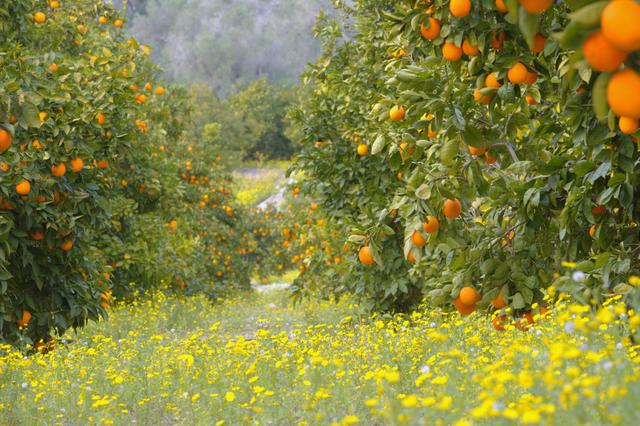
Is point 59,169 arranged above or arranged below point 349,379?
above

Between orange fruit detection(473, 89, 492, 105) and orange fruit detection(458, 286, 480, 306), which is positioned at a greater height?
orange fruit detection(473, 89, 492, 105)

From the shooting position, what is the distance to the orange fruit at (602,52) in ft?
5.28

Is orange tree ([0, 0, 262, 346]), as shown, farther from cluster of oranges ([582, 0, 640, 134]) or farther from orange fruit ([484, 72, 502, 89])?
cluster of oranges ([582, 0, 640, 134])

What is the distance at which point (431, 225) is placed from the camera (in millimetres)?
A: 3627

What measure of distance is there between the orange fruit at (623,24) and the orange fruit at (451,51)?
77.2 inches

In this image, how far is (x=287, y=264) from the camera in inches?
877

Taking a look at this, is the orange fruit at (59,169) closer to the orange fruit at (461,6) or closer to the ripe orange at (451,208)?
the ripe orange at (451,208)

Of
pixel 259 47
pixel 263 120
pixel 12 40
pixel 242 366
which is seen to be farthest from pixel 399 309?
pixel 259 47

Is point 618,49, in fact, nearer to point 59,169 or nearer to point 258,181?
point 59,169

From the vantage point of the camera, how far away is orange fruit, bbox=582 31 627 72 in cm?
161

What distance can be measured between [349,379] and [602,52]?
235 centimetres

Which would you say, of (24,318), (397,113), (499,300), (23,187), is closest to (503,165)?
(397,113)

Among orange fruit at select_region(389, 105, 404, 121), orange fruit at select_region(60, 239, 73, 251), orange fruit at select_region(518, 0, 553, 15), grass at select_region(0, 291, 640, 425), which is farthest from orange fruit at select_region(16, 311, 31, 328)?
orange fruit at select_region(518, 0, 553, 15)

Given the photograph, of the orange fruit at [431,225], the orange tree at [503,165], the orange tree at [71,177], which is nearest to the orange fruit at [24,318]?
the orange tree at [71,177]
